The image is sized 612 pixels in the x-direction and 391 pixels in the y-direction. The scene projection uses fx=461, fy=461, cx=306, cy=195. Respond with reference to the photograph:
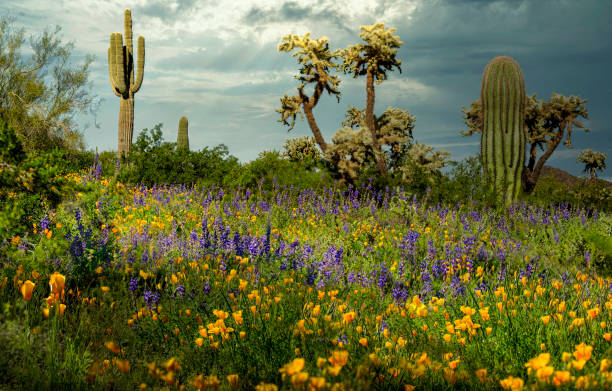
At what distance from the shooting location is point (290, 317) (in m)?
3.12

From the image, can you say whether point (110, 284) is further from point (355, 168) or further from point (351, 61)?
point (351, 61)

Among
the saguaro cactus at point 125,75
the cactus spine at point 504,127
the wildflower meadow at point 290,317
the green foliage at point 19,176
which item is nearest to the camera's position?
the wildflower meadow at point 290,317

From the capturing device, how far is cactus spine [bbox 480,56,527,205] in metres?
12.6

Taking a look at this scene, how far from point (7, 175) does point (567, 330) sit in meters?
4.30

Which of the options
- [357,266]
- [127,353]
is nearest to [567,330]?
[357,266]

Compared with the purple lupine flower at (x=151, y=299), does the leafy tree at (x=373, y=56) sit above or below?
above

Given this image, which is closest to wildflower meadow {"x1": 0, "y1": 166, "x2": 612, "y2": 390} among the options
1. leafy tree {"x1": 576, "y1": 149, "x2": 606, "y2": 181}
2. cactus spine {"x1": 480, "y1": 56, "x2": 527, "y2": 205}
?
cactus spine {"x1": 480, "y1": 56, "x2": 527, "y2": 205}

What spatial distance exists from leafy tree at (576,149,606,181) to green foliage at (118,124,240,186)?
54.7ft

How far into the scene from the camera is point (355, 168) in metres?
11.4

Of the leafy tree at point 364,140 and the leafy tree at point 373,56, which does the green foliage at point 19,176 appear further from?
the leafy tree at point 373,56

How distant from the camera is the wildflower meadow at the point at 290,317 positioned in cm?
230

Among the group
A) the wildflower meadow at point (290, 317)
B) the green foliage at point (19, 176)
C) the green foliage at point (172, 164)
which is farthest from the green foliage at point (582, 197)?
the green foliage at point (19, 176)

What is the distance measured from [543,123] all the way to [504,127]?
307 inches

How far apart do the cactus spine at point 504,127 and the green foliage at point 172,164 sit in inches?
275
